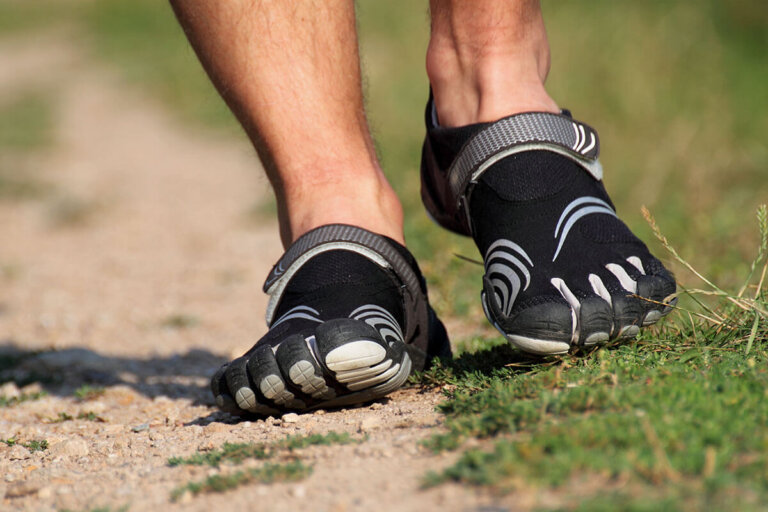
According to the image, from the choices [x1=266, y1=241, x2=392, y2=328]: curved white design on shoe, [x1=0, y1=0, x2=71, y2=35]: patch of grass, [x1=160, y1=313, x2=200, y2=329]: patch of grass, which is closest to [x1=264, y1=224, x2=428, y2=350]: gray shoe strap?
[x1=266, y1=241, x2=392, y2=328]: curved white design on shoe

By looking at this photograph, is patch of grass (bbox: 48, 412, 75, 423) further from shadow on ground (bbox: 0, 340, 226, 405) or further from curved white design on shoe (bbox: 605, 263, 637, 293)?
curved white design on shoe (bbox: 605, 263, 637, 293)

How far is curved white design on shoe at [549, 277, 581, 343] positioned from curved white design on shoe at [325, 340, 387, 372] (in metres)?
0.38

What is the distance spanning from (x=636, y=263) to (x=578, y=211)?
16 centimetres

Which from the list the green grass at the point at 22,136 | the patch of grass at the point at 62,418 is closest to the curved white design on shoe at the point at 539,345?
the patch of grass at the point at 62,418

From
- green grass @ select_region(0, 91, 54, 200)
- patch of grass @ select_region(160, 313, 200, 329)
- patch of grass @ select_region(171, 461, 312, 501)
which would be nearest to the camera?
patch of grass @ select_region(171, 461, 312, 501)

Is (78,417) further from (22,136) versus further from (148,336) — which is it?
(22,136)

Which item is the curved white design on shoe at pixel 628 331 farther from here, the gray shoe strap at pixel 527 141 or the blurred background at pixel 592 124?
the blurred background at pixel 592 124

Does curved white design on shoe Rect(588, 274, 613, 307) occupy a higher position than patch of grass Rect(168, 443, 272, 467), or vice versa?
curved white design on shoe Rect(588, 274, 613, 307)

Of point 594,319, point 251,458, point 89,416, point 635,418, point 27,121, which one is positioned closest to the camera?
point 635,418

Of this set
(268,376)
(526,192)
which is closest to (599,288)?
(526,192)

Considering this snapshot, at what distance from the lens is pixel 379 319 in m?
1.76

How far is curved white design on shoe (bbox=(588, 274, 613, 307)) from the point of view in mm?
1569

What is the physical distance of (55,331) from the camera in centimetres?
316

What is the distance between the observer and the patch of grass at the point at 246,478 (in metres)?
1.29
